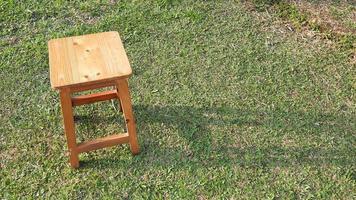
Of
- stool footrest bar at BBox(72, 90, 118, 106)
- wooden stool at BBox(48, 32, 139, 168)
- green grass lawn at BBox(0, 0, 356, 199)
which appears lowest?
green grass lawn at BBox(0, 0, 356, 199)

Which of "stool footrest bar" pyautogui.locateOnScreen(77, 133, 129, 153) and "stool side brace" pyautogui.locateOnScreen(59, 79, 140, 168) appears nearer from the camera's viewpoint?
"stool side brace" pyautogui.locateOnScreen(59, 79, 140, 168)

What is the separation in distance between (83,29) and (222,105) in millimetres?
1516

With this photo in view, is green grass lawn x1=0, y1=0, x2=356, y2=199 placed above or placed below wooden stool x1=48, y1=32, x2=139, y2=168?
below

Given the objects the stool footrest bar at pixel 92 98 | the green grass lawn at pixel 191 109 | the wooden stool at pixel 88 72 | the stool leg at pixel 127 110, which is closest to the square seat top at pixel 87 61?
the wooden stool at pixel 88 72

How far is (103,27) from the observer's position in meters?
3.94

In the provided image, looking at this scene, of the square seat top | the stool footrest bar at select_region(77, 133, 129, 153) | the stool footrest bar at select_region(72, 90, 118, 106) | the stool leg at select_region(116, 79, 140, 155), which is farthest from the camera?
the stool footrest bar at select_region(72, 90, 118, 106)

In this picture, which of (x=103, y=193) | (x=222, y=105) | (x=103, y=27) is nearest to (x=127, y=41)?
(x=103, y=27)

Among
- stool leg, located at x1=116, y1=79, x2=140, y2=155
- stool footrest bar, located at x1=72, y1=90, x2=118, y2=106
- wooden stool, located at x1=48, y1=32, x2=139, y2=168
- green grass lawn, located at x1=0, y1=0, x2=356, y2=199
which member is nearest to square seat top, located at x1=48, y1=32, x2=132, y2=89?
wooden stool, located at x1=48, y1=32, x2=139, y2=168

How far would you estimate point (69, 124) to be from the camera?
2.50m

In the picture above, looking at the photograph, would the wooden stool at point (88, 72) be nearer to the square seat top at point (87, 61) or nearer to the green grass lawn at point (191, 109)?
the square seat top at point (87, 61)

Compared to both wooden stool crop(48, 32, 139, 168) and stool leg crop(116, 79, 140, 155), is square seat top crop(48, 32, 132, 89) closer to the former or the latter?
wooden stool crop(48, 32, 139, 168)

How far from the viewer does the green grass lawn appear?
2.70 meters

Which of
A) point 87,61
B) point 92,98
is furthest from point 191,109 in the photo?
point 87,61

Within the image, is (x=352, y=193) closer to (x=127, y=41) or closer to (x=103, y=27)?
(x=127, y=41)
